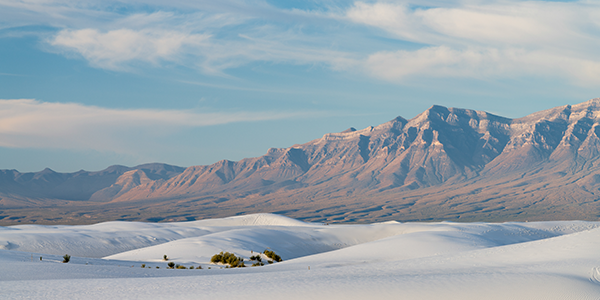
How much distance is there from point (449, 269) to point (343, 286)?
17.5ft

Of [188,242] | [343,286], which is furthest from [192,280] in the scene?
[188,242]

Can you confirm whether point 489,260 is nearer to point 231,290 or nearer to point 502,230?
point 231,290

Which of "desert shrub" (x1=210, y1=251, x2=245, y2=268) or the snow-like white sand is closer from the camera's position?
the snow-like white sand

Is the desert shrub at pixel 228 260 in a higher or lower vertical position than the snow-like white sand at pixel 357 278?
lower

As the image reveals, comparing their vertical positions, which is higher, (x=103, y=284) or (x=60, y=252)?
(x=103, y=284)

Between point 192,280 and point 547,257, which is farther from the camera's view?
point 547,257

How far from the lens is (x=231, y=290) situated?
1388cm

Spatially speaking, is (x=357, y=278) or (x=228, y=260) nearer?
(x=357, y=278)

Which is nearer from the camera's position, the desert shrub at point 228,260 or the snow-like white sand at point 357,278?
the snow-like white sand at point 357,278

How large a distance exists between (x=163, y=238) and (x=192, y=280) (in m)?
41.2

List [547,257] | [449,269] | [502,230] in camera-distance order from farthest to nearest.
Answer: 1. [502,230]
2. [547,257]
3. [449,269]

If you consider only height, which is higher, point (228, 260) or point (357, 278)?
point (357, 278)

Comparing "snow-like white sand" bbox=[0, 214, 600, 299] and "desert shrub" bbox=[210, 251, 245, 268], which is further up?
"snow-like white sand" bbox=[0, 214, 600, 299]

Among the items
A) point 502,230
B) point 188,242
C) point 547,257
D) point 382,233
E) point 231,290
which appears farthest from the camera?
point 382,233
